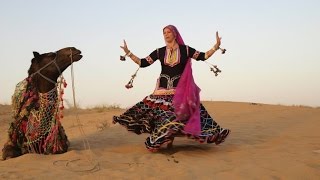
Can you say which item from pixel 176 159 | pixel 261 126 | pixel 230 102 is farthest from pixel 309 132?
pixel 230 102

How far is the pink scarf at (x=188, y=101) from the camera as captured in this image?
21.8 ft

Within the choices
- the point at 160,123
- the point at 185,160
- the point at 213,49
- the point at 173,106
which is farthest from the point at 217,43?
the point at 185,160

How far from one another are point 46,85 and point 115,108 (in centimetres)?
1225

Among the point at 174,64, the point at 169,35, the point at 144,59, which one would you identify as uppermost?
the point at 169,35

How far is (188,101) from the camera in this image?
6.80m

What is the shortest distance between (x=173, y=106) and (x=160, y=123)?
343 mm

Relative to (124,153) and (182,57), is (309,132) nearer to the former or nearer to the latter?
(182,57)

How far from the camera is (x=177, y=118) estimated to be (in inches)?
261

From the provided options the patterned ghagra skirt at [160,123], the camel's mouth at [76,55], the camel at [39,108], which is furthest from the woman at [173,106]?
the camel at [39,108]

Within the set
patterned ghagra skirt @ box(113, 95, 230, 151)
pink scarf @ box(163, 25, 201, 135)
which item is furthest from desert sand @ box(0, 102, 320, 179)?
pink scarf @ box(163, 25, 201, 135)

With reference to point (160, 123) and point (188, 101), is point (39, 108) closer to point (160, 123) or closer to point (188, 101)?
point (160, 123)

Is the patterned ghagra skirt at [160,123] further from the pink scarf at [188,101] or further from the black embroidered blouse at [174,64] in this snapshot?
the black embroidered blouse at [174,64]

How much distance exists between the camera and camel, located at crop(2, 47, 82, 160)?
6457 mm

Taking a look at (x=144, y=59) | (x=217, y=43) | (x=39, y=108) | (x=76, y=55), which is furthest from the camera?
(x=144, y=59)
